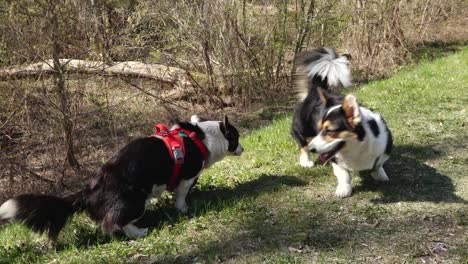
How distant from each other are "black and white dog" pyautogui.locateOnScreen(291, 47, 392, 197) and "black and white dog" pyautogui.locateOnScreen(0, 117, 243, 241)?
1.39 metres

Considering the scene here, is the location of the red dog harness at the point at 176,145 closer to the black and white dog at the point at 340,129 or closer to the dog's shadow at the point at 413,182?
the black and white dog at the point at 340,129

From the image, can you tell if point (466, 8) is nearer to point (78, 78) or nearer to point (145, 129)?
point (145, 129)

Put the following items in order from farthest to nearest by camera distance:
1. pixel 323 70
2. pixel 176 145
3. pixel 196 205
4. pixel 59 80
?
pixel 59 80
pixel 323 70
pixel 196 205
pixel 176 145

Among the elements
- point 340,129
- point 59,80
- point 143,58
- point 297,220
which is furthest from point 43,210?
point 143,58

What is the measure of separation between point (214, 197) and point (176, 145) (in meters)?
0.76

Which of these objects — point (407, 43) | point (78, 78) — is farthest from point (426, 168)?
point (407, 43)

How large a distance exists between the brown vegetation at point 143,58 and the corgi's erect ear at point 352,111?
4.35m

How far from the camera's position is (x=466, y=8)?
16719mm

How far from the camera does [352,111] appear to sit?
14.1 feet

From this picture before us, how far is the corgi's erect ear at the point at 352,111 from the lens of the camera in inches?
168

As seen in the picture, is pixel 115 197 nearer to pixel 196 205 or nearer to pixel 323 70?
pixel 196 205

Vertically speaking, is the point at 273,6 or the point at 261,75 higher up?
the point at 273,6

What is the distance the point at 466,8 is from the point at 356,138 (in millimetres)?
14775

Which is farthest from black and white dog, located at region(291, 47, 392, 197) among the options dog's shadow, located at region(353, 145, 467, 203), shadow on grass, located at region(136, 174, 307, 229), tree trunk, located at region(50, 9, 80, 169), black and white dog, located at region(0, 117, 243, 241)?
tree trunk, located at region(50, 9, 80, 169)
